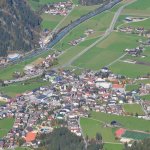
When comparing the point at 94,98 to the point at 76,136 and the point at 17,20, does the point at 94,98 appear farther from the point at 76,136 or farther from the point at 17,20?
the point at 17,20

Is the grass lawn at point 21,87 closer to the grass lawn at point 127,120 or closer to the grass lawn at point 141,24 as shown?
the grass lawn at point 127,120

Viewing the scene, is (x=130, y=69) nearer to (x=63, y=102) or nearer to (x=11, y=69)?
(x=11, y=69)

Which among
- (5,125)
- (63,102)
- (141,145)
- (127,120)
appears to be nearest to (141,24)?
(63,102)

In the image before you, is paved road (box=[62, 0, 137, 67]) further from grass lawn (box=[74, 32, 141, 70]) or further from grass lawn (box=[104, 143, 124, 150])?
grass lawn (box=[104, 143, 124, 150])

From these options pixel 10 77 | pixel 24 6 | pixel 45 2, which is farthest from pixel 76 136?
pixel 45 2

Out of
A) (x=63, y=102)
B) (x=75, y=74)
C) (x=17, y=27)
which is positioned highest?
(x=63, y=102)

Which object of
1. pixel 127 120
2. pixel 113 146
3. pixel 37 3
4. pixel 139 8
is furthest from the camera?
pixel 37 3
